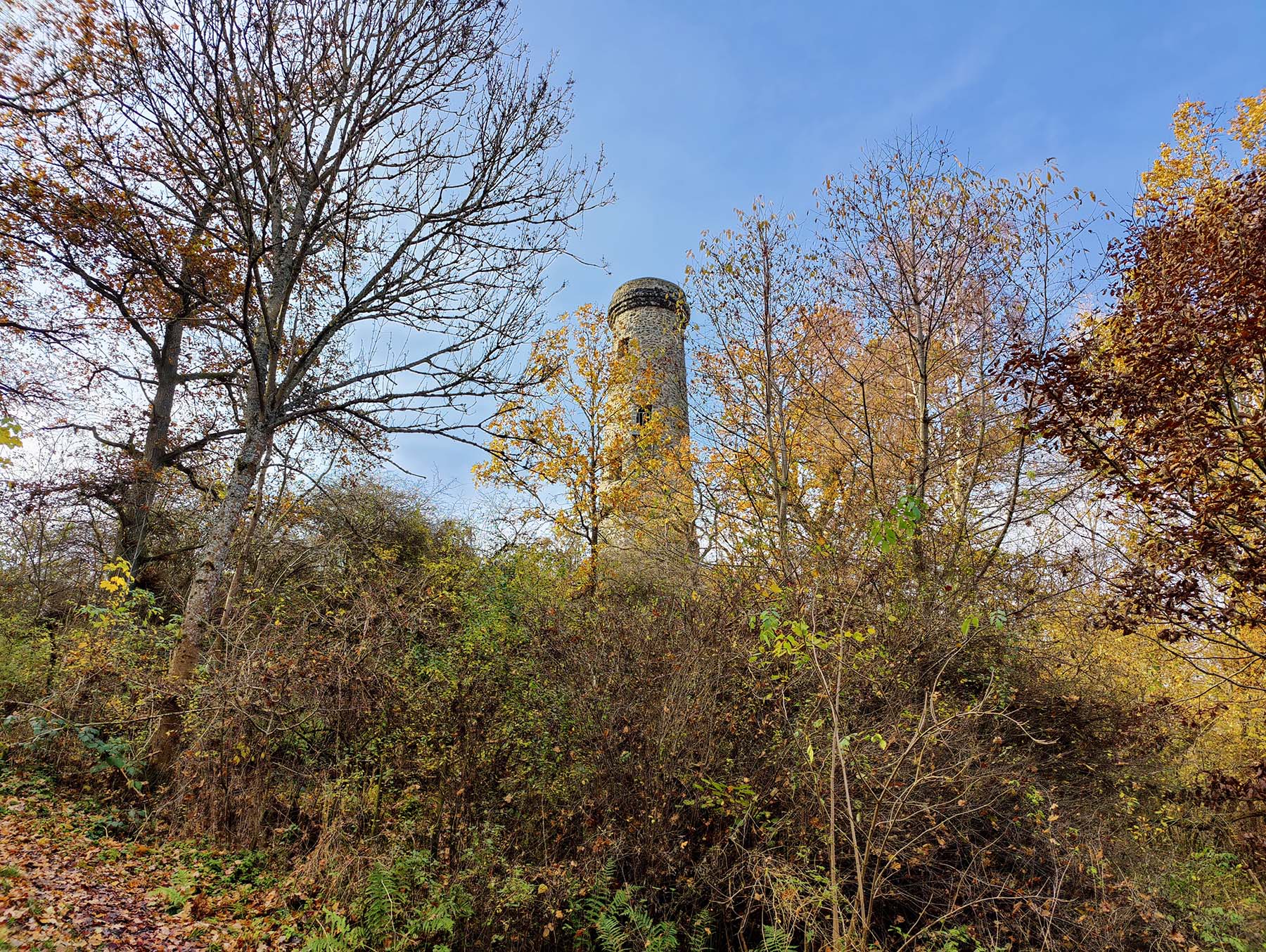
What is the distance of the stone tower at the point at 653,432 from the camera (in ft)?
30.7

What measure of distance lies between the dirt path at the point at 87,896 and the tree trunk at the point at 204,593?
879mm

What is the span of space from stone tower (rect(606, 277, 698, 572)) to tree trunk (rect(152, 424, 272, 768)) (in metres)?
5.19

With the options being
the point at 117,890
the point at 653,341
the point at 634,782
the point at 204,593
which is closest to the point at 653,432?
the point at 653,341

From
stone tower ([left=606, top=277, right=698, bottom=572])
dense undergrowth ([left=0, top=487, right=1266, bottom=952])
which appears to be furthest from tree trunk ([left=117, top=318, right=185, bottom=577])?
stone tower ([left=606, top=277, right=698, bottom=572])

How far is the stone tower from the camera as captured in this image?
30.7 ft

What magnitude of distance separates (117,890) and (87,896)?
0.20 meters

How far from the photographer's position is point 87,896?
3820 millimetres

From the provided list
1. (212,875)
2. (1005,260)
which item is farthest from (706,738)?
(1005,260)

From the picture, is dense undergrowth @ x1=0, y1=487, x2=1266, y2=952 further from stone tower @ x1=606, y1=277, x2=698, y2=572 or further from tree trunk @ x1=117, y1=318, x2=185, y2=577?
tree trunk @ x1=117, y1=318, x2=185, y2=577

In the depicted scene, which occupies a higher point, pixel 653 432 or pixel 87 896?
pixel 653 432

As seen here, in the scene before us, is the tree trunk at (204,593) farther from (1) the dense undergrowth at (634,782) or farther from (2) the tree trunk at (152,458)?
(2) the tree trunk at (152,458)

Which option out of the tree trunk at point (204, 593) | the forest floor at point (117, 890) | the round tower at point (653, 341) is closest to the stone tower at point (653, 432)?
the round tower at point (653, 341)

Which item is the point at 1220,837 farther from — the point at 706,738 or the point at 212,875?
the point at 212,875

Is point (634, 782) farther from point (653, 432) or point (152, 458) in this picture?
point (152, 458)
